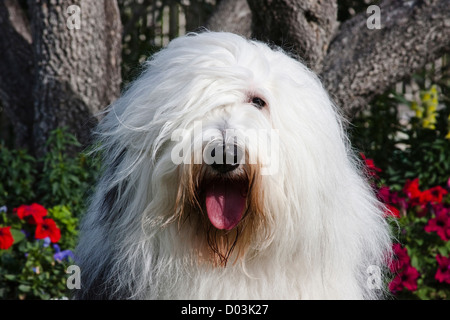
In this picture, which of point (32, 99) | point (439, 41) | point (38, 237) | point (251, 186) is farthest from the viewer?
point (32, 99)

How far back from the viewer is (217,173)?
2402 mm

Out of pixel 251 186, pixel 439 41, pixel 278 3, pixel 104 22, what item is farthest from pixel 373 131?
pixel 251 186

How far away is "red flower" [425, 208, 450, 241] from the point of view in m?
4.29

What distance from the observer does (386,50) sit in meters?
4.68

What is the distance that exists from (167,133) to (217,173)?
0.25 metres

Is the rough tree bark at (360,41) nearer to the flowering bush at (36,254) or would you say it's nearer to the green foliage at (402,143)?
the green foliage at (402,143)

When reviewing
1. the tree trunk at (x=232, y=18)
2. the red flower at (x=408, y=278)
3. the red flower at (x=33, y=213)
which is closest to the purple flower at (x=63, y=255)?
the red flower at (x=33, y=213)

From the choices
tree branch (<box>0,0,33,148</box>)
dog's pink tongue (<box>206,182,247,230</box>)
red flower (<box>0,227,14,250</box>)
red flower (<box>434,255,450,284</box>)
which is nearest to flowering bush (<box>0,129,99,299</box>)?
red flower (<box>0,227,14,250</box>)

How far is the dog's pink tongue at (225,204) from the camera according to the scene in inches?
97.4

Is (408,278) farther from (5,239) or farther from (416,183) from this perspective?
(5,239)

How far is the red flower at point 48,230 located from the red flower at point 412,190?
2274mm

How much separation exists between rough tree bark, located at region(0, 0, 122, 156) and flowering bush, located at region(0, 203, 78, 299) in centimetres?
72

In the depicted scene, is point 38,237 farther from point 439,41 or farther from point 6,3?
point 439,41

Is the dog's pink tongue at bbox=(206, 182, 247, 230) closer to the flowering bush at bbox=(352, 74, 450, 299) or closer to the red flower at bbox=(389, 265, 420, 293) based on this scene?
the flowering bush at bbox=(352, 74, 450, 299)
